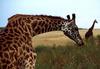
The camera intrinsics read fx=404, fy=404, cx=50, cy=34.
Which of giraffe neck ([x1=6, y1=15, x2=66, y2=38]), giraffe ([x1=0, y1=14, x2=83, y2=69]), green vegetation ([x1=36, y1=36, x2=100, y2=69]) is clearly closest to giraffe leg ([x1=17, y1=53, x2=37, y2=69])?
giraffe ([x1=0, y1=14, x2=83, y2=69])

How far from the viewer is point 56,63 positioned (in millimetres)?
13195

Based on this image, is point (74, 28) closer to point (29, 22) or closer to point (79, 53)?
point (29, 22)

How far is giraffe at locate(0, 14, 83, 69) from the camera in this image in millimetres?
7152

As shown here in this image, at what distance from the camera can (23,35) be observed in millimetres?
7492

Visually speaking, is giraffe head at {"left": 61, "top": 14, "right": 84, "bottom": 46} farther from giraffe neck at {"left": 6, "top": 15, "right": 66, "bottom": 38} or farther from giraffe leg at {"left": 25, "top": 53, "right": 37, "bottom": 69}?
giraffe leg at {"left": 25, "top": 53, "right": 37, "bottom": 69}

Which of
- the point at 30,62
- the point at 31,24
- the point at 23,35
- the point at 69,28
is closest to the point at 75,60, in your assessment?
the point at 69,28

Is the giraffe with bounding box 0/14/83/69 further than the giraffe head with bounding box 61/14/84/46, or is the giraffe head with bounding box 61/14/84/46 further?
the giraffe head with bounding box 61/14/84/46

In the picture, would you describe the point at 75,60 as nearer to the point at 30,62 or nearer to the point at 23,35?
the point at 23,35

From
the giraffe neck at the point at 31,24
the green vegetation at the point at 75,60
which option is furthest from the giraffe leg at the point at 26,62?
the green vegetation at the point at 75,60

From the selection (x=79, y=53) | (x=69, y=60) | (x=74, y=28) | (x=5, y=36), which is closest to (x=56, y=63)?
(x=69, y=60)

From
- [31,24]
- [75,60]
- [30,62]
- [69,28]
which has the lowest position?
→ [75,60]

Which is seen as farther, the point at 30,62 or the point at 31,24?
the point at 31,24

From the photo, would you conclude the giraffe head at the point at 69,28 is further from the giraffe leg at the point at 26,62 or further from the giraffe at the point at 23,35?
the giraffe leg at the point at 26,62

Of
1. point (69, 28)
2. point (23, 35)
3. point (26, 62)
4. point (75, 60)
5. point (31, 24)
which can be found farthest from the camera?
point (75, 60)
